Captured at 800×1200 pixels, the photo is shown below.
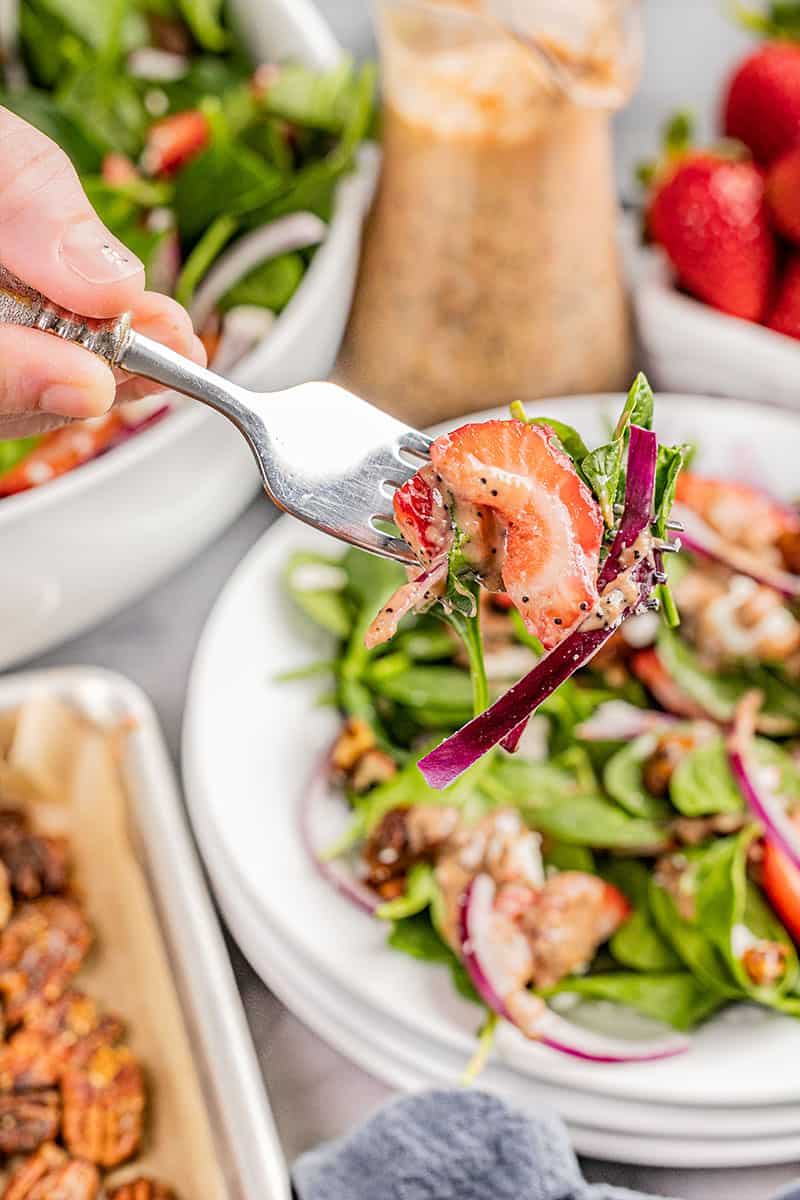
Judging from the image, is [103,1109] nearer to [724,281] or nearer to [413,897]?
[413,897]

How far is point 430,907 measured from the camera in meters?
1.06

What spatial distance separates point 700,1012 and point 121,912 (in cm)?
44

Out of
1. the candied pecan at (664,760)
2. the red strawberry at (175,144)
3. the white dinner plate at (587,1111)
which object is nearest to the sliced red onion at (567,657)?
the white dinner plate at (587,1111)

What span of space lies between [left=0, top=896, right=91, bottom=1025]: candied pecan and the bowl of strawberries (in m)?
0.79

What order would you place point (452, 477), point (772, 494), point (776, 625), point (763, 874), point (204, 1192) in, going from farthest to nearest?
point (772, 494) < point (776, 625) < point (763, 874) < point (204, 1192) < point (452, 477)

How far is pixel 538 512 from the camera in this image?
0.68 m

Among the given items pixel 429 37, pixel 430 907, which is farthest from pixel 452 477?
pixel 429 37

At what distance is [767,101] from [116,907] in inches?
42.2

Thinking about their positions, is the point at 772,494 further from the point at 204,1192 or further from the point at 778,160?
the point at 204,1192

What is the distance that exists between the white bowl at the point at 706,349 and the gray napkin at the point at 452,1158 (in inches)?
30.0

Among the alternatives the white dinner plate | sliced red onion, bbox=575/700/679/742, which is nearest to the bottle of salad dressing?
sliced red onion, bbox=575/700/679/742

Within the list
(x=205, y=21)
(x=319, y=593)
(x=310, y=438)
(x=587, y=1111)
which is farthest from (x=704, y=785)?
(x=205, y=21)

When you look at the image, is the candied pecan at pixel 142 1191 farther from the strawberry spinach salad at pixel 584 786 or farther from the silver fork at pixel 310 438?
the silver fork at pixel 310 438

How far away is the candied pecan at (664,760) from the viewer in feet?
3.57
